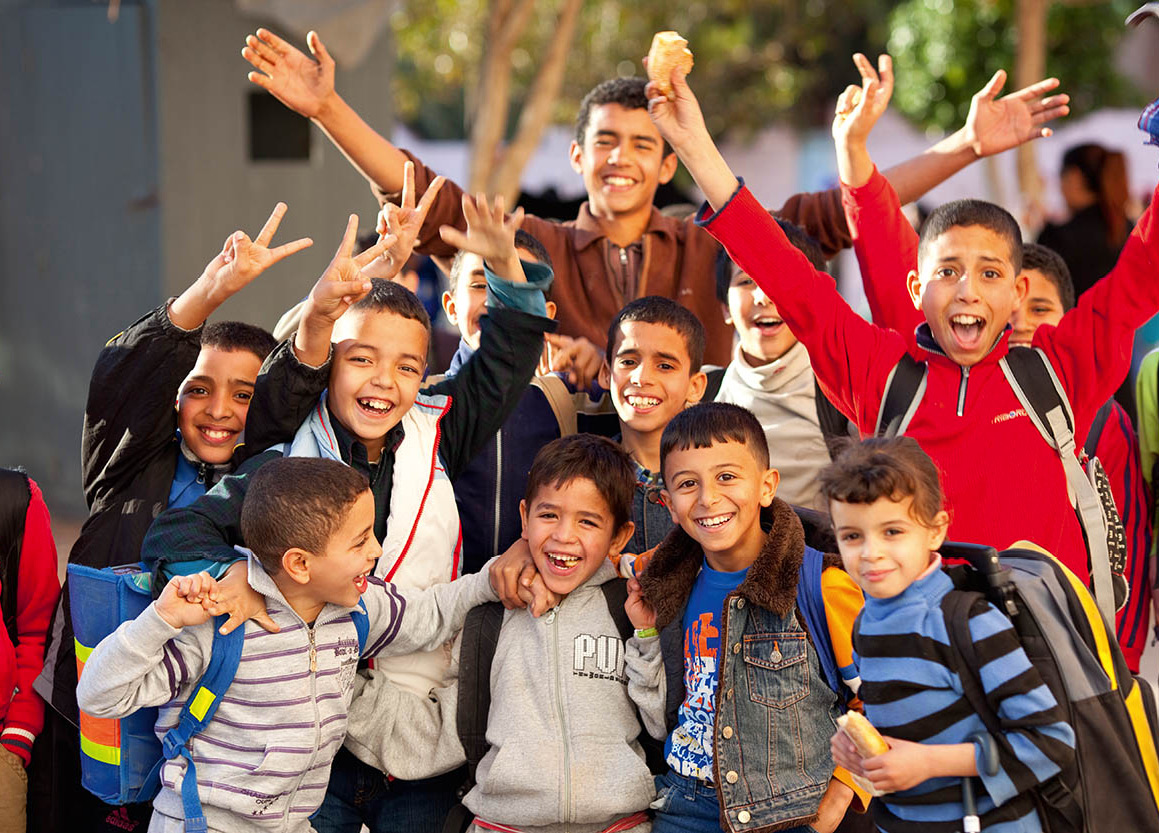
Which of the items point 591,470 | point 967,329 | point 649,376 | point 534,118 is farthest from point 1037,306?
point 534,118

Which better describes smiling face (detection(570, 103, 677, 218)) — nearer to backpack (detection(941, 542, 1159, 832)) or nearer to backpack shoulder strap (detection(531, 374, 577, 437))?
backpack shoulder strap (detection(531, 374, 577, 437))

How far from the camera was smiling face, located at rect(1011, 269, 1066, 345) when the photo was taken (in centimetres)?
390

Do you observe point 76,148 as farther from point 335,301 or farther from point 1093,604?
point 1093,604

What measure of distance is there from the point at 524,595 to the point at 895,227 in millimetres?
1366

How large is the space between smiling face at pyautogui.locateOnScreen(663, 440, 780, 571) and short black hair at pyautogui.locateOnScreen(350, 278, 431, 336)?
75 centimetres

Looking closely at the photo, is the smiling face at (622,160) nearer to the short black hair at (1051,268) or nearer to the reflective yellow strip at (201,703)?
the short black hair at (1051,268)

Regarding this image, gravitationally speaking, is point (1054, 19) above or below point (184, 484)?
above

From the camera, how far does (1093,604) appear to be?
2.57 m

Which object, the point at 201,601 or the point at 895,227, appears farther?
the point at 895,227

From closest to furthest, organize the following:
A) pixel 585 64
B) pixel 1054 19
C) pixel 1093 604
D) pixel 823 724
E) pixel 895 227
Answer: pixel 1093 604
pixel 823 724
pixel 895 227
pixel 1054 19
pixel 585 64

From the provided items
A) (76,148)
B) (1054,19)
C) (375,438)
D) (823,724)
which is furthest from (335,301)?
(1054,19)

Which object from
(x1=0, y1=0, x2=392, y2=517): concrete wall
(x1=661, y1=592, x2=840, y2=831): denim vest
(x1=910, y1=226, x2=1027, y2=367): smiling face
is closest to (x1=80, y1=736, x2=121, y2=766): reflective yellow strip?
(x1=661, y1=592, x2=840, y2=831): denim vest

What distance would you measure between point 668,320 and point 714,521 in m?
0.77

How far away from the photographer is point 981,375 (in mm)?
2990
